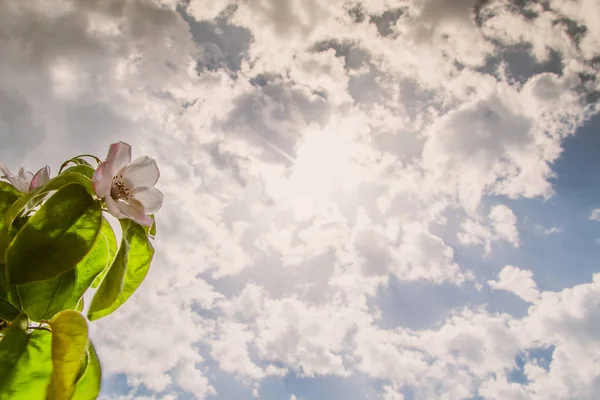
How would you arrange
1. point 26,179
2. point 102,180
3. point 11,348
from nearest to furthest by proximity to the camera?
point 11,348, point 102,180, point 26,179

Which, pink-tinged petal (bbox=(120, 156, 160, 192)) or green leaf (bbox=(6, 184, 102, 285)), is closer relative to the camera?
green leaf (bbox=(6, 184, 102, 285))

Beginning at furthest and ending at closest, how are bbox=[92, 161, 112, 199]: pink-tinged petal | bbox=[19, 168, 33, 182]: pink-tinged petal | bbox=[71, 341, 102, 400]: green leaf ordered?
1. bbox=[19, 168, 33, 182]: pink-tinged petal
2. bbox=[92, 161, 112, 199]: pink-tinged petal
3. bbox=[71, 341, 102, 400]: green leaf

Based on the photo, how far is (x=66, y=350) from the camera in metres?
0.83

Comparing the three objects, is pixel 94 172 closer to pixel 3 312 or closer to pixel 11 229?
pixel 11 229

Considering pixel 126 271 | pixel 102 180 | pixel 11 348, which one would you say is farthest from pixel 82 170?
pixel 11 348

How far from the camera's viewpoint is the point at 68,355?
818 millimetres

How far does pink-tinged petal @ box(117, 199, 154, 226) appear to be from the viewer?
1.04m

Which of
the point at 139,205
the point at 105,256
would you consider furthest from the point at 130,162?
the point at 105,256

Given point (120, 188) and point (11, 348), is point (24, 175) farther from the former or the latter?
point (11, 348)

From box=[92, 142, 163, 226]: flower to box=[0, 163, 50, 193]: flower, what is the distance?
0.58ft

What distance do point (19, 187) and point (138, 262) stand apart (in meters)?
0.42

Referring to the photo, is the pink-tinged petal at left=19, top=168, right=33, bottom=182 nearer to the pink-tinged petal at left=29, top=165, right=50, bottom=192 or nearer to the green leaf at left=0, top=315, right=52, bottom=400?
the pink-tinged petal at left=29, top=165, right=50, bottom=192

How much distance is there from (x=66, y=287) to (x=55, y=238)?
0.58 feet

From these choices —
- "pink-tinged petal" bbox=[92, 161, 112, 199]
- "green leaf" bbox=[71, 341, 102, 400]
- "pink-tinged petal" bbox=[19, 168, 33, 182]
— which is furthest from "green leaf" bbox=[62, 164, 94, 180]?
"green leaf" bbox=[71, 341, 102, 400]
